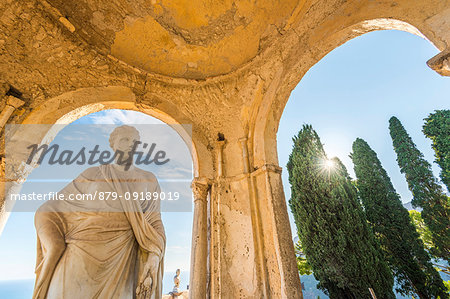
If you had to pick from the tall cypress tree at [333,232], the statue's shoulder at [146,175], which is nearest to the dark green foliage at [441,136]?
the tall cypress tree at [333,232]

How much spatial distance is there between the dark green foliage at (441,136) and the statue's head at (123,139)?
44.9 feet

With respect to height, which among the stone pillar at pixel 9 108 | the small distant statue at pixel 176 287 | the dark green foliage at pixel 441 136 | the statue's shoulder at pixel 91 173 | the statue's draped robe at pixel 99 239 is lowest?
the small distant statue at pixel 176 287

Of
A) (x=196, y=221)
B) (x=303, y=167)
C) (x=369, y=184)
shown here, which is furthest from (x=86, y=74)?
(x=369, y=184)

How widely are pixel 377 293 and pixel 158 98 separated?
9874 millimetres

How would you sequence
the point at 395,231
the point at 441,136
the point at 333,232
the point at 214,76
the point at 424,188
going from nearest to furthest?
the point at 214,76 → the point at 333,232 → the point at 395,231 → the point at 441,136 → the point at 424,188

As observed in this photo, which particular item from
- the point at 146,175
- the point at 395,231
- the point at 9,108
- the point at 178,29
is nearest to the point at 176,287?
the point at 146,175

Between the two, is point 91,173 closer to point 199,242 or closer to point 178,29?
point 199,242

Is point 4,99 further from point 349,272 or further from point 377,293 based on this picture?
point 377,293

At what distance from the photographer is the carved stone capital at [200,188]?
10.9 ft

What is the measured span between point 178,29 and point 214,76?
3.12 ft

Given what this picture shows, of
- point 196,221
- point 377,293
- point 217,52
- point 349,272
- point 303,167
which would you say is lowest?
point 377,293

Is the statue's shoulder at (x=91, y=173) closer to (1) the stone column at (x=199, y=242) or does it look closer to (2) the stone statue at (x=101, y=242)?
(2) the stone statue at (x=101, y=242)

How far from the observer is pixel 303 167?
35.6ft

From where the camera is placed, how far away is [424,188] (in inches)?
453
